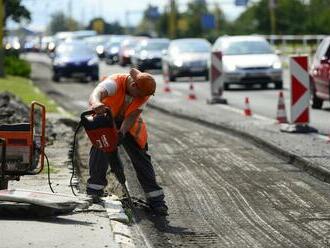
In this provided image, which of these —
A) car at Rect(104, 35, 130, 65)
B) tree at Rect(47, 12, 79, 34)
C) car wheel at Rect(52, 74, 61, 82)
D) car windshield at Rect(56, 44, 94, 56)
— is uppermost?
car windshield at Rect(56, 44, 94, 56)

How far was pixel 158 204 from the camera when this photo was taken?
31.8 feet

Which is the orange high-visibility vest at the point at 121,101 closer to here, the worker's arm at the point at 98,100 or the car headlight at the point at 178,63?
the worker's arm at the point at 98,100

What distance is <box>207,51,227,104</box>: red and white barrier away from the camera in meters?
24.8

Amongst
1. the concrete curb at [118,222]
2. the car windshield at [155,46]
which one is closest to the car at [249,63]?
the car windshield at [155,46]

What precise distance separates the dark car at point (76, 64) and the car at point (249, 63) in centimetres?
883

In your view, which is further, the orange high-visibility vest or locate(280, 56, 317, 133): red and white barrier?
locate(280, 56, 317, 133): red and white barrier

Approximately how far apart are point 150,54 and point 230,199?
1481 inches

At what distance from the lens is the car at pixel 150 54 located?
4726cm

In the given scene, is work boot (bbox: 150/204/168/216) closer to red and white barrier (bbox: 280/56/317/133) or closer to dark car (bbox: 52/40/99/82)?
red and white barrier (bbox: 280/56/317/133)

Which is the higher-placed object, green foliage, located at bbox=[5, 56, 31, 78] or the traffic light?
the traffic light

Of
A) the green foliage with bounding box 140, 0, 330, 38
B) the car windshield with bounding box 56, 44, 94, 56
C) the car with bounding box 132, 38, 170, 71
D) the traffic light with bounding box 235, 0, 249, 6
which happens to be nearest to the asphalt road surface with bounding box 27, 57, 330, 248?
the car windshield with bounding box 56, 44, 94, 56

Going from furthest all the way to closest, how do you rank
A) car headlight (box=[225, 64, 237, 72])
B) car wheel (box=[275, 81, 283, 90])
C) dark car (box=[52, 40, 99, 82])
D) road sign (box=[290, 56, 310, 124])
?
dark car (box=[52, 40, 99, 82]), car wheel (box=[275, 81, 283, 90]), car headlight (box=[225, 64, 237, 72]), road sign (box=[290, 56, 310, 124])

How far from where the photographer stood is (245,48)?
1267 inches

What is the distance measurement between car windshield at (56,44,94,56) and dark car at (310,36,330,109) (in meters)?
19.0
